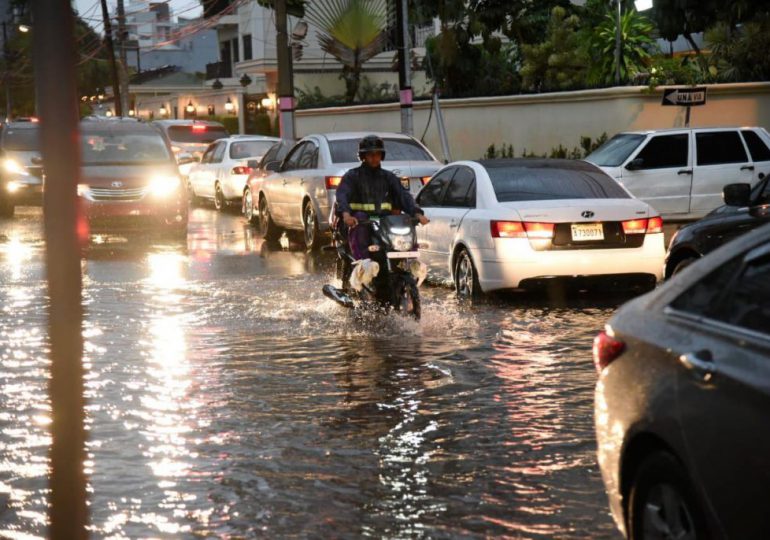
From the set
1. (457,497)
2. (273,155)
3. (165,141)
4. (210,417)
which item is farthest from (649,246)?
(273,155)

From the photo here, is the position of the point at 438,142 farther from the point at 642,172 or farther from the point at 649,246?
the point at 649,246

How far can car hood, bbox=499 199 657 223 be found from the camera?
13188 mm

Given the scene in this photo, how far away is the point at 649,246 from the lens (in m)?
13.4

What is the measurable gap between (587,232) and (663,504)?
8.62m

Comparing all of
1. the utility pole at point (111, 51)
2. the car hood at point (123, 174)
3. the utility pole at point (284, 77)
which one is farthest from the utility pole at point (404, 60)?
the utility pole at point (111, 51)

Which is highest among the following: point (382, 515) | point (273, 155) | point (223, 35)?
point (223, 35)

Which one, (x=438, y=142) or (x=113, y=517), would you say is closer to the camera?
(x=113, y=517)

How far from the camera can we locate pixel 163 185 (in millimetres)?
21734

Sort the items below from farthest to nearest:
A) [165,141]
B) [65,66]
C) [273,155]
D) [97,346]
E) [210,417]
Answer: [273,155] < [165,141] < [97,346] < [210,417] < [65,66]

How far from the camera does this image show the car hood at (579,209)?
13.2m

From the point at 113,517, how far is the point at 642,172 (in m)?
15.8

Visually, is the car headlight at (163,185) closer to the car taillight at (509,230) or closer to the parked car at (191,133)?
the car taillight at (509,230)

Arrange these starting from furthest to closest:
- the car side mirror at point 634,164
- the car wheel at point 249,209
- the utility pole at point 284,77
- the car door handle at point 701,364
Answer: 1. the utility pole at point 284,77
2. the car wheel at point 249,209
3. the car side mirror at point 634,164
4. the car door handle at point 701,364

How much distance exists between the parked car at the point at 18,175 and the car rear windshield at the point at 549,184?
15828 millimetres
